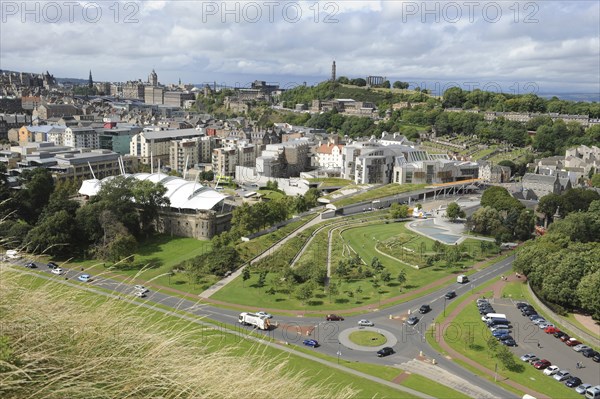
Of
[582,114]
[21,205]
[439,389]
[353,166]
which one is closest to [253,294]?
[439,389]

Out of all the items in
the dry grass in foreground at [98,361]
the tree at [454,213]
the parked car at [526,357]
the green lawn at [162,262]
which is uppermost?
the dry grass in foreground at [98,361]

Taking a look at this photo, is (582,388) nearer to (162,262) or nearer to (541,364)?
(541,364)

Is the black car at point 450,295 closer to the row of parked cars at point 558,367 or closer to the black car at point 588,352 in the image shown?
the row of parked cars at point 558,367

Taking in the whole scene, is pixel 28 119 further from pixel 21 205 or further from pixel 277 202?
pixel 277 202

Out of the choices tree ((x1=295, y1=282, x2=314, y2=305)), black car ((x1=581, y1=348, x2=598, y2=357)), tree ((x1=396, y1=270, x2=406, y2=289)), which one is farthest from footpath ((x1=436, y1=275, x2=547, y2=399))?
tree ((x1=295, y1=282, x2=314, y2=305))

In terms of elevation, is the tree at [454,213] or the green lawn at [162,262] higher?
the tree at [454,213]

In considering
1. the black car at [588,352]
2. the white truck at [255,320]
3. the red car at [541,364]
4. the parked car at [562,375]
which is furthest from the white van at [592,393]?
the white truck at [255,320]
